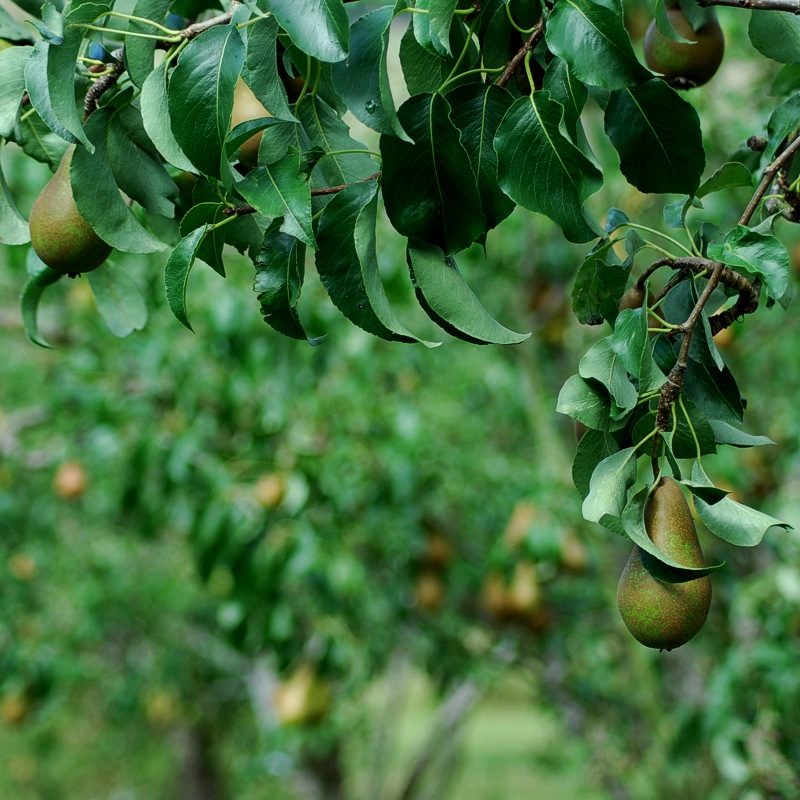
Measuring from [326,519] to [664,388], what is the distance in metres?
1.70

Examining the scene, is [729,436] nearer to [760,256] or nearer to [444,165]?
[760,256]

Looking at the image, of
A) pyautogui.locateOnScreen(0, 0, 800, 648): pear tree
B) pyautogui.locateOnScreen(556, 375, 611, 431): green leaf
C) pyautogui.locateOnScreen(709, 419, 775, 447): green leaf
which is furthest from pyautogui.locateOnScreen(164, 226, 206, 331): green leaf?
pyautogui.locateOnScreen(709, 419, 775, 447): green leaf

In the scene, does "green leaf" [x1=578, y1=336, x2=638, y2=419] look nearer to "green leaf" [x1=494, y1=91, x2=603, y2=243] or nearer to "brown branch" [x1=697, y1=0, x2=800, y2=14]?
"green leaf" [x1=494, y1=91, x2=603, y2=243]

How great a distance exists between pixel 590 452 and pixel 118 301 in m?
0.43

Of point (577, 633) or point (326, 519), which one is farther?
point (577, 633)

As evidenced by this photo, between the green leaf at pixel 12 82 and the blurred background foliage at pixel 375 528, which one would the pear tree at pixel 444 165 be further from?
the blurred background foliage at pixel 375 528

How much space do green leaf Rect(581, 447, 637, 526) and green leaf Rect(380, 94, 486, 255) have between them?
0.15 meters

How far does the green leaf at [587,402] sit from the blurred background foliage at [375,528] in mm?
994

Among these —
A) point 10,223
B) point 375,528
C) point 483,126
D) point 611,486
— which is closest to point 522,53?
point 483,126

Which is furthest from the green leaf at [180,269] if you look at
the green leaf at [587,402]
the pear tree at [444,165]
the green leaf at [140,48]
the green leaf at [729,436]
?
the green leaf at [729,436]

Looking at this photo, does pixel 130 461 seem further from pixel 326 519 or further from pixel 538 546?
pixel 538 546

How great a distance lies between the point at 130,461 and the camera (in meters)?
2.09

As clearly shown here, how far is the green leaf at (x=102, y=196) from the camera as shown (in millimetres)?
655

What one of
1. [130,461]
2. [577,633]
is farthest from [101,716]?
[130,461]
